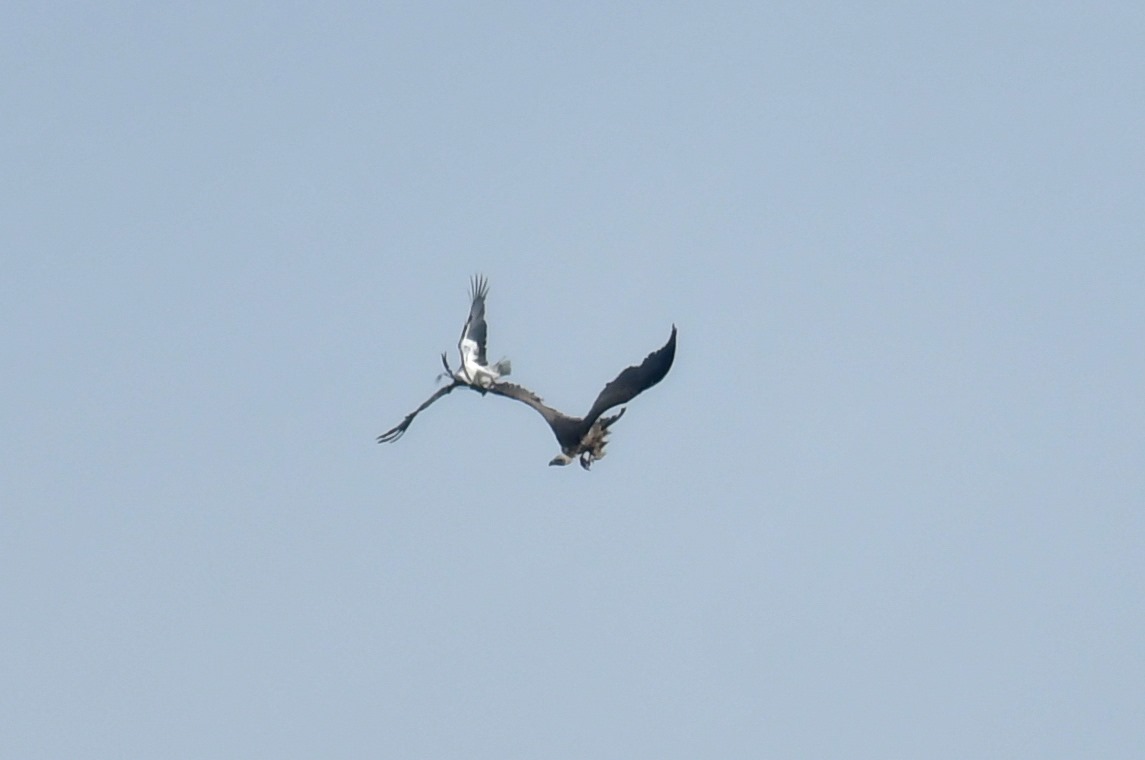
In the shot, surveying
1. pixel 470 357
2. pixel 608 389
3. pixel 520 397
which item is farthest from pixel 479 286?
pixel 608 389

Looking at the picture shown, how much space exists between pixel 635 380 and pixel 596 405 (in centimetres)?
182

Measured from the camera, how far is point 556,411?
51344mm

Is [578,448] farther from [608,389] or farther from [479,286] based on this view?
[479,286]

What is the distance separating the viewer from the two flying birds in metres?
47.3

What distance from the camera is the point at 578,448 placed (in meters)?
50.8

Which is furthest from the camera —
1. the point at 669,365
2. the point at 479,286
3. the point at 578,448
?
the point at 479,286

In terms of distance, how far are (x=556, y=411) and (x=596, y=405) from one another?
225 centimetres

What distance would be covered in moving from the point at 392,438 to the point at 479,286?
374 inches

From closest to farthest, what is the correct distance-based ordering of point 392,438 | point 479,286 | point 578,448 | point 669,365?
point 669,365, point 578,448, point 392,438, point 479,286

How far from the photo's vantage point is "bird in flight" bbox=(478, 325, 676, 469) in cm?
4703

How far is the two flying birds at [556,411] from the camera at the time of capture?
47312mm

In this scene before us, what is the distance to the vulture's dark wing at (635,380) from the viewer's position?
46.7 m

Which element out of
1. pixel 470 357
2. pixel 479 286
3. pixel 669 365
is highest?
pixel 479 286

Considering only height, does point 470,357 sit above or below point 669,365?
above
